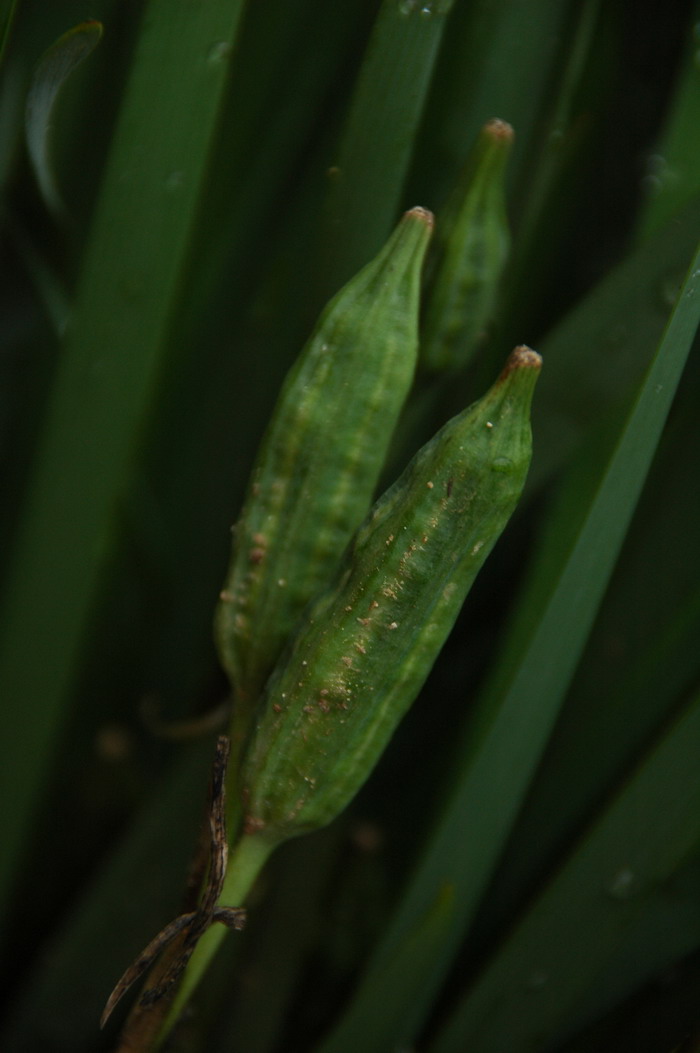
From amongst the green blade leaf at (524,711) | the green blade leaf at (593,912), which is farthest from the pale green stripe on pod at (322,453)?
the green blade leaf at (593,912)

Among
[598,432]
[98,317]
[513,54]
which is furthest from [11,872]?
[513,54]

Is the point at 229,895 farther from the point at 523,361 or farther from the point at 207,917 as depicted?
the point at 523,361

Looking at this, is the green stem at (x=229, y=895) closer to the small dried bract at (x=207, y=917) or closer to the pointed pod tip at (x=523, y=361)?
the small dried bract at (x=207, y=917)

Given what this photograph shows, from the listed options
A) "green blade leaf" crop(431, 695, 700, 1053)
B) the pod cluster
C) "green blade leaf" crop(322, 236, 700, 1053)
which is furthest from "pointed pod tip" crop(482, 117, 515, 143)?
"green blade leaf" crop(431, 695, 700, 1053)

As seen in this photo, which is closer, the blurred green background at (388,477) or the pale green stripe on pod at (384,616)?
the pale green stripe on pod at (384,616)

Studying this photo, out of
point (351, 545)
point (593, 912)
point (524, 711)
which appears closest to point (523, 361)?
point (351, 545)

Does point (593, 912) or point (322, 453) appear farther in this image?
point (593, 912)
